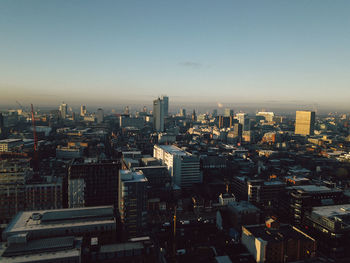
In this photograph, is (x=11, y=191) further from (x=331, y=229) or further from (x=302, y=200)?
(x=331, y=229)

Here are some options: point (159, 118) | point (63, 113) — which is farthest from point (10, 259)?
point (63, 113)

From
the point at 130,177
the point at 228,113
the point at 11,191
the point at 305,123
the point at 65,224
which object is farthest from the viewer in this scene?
the point at 228,113

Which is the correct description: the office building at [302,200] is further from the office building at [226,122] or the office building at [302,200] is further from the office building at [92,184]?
the office building at [226,122]

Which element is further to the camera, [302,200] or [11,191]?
[302,200]

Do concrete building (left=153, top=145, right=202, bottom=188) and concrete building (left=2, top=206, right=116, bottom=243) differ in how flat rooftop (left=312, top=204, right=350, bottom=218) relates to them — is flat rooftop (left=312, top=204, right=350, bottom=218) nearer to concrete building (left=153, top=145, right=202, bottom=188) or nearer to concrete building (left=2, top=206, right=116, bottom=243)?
concrete building (left=153, top=145, right=202, bottom=188)

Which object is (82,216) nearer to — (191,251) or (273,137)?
(191,251)

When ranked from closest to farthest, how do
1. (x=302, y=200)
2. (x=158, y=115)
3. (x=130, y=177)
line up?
(x=130, y=177)
(x=302, y=200)
(x=158, y=115)

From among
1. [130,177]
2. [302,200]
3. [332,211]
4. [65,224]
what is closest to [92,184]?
[130,177]
